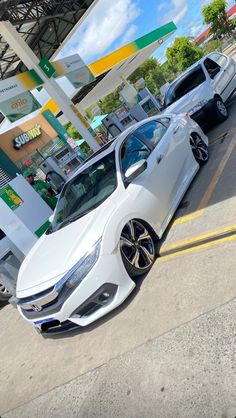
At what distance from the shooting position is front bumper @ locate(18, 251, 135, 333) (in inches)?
157

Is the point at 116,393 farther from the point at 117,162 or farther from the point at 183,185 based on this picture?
the point at 183,185

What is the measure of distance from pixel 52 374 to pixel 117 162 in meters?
2.71

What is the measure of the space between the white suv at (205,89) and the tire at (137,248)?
4.83 m

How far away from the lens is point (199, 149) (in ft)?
22.2

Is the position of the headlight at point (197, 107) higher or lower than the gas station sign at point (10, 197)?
lower

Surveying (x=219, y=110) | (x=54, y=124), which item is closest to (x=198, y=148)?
(x=219, y=110)

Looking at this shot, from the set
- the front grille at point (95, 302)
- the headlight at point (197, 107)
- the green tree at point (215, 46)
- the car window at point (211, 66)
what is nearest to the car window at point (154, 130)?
the front grille at point (95, 302)

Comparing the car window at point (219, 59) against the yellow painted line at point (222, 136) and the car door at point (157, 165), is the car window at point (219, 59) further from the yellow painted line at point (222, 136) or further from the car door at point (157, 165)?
the car door at point (157, 165)

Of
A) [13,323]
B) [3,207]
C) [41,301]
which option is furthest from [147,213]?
[3,207]

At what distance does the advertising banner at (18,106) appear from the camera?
451 inches

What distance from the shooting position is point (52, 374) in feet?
13.5

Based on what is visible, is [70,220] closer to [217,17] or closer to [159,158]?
[159,158]

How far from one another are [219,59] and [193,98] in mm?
2057

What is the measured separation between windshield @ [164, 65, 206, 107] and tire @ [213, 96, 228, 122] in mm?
861
